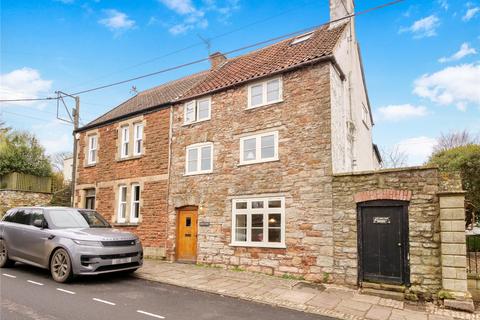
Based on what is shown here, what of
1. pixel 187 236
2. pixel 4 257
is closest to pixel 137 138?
pixel 187 236

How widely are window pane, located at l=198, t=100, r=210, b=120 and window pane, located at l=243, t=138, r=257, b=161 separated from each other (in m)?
2.45

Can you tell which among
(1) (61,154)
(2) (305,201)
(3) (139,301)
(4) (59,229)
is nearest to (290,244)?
(2) (305,201)

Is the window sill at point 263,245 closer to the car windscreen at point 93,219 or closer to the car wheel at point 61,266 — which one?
the car windscreen at point 93,219

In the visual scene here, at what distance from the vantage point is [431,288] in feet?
26.6

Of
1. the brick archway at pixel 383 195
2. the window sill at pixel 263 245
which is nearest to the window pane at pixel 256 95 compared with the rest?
the brick archway at pixel 383 195

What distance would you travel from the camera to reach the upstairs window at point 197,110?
1349 centimetres

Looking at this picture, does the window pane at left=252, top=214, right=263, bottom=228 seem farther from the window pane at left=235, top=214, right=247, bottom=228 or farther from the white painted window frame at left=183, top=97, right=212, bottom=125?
the white painted window frame at left=183, top=97, right=212, bottom=125

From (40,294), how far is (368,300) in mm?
7726

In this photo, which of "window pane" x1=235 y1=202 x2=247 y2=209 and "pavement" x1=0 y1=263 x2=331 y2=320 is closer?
"pavement" x1=0 y1=263 x2=331 y2=320

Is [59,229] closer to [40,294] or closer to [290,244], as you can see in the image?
[40,294]

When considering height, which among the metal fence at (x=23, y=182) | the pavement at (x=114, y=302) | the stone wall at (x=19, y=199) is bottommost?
the pavement at (x=114, y=302)

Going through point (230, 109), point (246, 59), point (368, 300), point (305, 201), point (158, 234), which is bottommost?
point (368, 300)

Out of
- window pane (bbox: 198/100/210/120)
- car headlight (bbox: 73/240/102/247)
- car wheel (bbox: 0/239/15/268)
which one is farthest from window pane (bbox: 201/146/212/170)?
car wheel (bbox: 0/239/15/268)

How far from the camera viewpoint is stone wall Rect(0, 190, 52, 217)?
1992 centimetres
